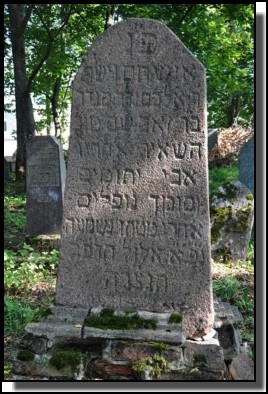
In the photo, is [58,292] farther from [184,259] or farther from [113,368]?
[184,259]

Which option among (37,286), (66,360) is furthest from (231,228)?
(66,360)

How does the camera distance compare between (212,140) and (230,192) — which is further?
(212,140)

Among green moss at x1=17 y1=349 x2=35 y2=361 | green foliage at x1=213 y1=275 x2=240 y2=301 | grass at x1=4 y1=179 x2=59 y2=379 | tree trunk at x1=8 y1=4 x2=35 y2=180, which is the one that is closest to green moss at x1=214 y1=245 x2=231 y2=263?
green foliage at x1=213 y1=275 x2=240 y2=301

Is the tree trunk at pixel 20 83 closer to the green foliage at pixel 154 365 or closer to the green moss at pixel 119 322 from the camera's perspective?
the green moss at pixel 119 322

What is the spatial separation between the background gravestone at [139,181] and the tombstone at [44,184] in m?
5.09

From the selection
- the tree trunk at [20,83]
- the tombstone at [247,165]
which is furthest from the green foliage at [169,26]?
the tombstone at [247,165]

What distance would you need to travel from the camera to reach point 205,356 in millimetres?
3326

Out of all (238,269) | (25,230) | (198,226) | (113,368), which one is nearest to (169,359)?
(113,368)

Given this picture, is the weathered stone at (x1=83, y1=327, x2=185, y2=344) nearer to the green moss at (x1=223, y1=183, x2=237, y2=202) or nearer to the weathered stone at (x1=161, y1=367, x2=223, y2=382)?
the weathered stone at (x1=161, y1=367, x2=223, y2=382)

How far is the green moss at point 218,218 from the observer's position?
23.3 ft

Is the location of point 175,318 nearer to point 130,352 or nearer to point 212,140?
point 130,352

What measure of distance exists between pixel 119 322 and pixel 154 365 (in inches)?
15.7

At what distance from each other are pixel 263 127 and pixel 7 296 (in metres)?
3.48

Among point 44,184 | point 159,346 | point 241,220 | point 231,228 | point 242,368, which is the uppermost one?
point 44,184
